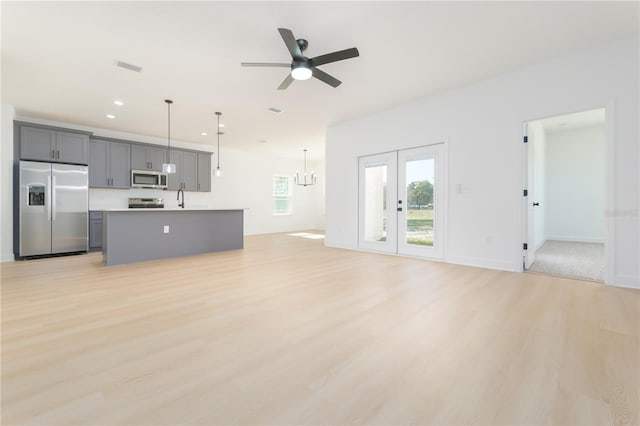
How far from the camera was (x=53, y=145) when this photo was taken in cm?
561

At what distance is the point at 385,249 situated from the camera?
5.70m

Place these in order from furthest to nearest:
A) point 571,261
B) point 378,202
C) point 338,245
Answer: point 338,245 < point 378,202 < point 571,261

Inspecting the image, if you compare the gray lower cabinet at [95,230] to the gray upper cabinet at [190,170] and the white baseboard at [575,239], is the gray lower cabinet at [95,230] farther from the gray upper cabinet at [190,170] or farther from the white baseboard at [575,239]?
the white baseboard at [575,239]

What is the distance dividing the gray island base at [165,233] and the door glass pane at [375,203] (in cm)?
290

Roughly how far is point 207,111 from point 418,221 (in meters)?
4.56

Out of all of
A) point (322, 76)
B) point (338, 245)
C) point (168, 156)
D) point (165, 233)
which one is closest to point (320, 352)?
point (322, 76)

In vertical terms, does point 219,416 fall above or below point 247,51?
below

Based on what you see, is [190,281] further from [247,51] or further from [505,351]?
[505,351]

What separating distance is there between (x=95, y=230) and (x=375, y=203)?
607 centimetres

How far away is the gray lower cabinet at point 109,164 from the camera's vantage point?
6.24m

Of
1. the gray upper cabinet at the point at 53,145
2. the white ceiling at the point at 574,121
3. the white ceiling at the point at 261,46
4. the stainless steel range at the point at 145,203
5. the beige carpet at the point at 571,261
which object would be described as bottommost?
the beige carpet at the point at 571,261

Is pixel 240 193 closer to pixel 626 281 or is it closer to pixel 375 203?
pixel 375 203

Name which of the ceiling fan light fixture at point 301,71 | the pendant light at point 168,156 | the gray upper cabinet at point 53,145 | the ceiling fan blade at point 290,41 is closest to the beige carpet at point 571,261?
the ceiling fan light fixture at point 301,71

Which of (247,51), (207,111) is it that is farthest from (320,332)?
(207,111)
